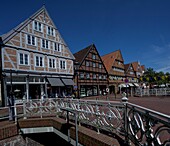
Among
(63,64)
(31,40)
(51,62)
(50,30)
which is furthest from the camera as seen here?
(63,64)

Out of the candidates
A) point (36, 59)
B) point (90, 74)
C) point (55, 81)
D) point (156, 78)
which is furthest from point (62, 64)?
point (156, 78)

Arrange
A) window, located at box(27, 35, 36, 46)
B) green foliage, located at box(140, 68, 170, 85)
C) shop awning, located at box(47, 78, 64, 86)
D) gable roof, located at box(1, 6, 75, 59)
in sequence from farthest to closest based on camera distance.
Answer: green foliage, located at box(140, 68, 170, 85), shop awning, located at box(47, 78, 64, 86), window, located at box(27, 35, 36, 46), gable roof, located at box(1, 6, 75, 59)

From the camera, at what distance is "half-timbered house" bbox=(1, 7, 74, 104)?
14.1 metres

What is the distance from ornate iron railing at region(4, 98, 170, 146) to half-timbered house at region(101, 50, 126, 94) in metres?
25.0

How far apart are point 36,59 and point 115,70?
2172cm

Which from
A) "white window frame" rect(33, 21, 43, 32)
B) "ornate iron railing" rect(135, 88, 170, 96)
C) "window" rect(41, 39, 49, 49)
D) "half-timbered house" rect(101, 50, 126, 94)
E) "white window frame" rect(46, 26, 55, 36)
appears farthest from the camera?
"half-timbered house" rect(101, 50, 126, 94)

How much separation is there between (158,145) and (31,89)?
1630cm

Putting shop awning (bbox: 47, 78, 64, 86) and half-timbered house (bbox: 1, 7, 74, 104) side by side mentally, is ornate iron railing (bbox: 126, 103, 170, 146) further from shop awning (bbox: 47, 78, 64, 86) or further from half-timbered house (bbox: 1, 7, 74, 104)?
shop awning (bbox: 47, 78, 64, 86)

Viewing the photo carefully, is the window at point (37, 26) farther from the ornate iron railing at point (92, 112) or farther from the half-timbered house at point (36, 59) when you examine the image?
the ornate iron railing at point (92, 112)

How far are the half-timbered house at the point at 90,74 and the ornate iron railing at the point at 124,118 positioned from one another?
49.7 ft

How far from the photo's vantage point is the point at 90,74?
25641mm

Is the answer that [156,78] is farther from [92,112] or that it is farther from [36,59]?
[92,112]

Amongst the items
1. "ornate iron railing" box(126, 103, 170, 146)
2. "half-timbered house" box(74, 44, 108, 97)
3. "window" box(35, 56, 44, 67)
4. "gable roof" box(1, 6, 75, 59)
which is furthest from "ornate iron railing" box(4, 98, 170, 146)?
"half-timbered house" box(74, 44, 108, 97)

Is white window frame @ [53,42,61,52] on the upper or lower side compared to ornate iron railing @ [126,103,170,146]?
upper
